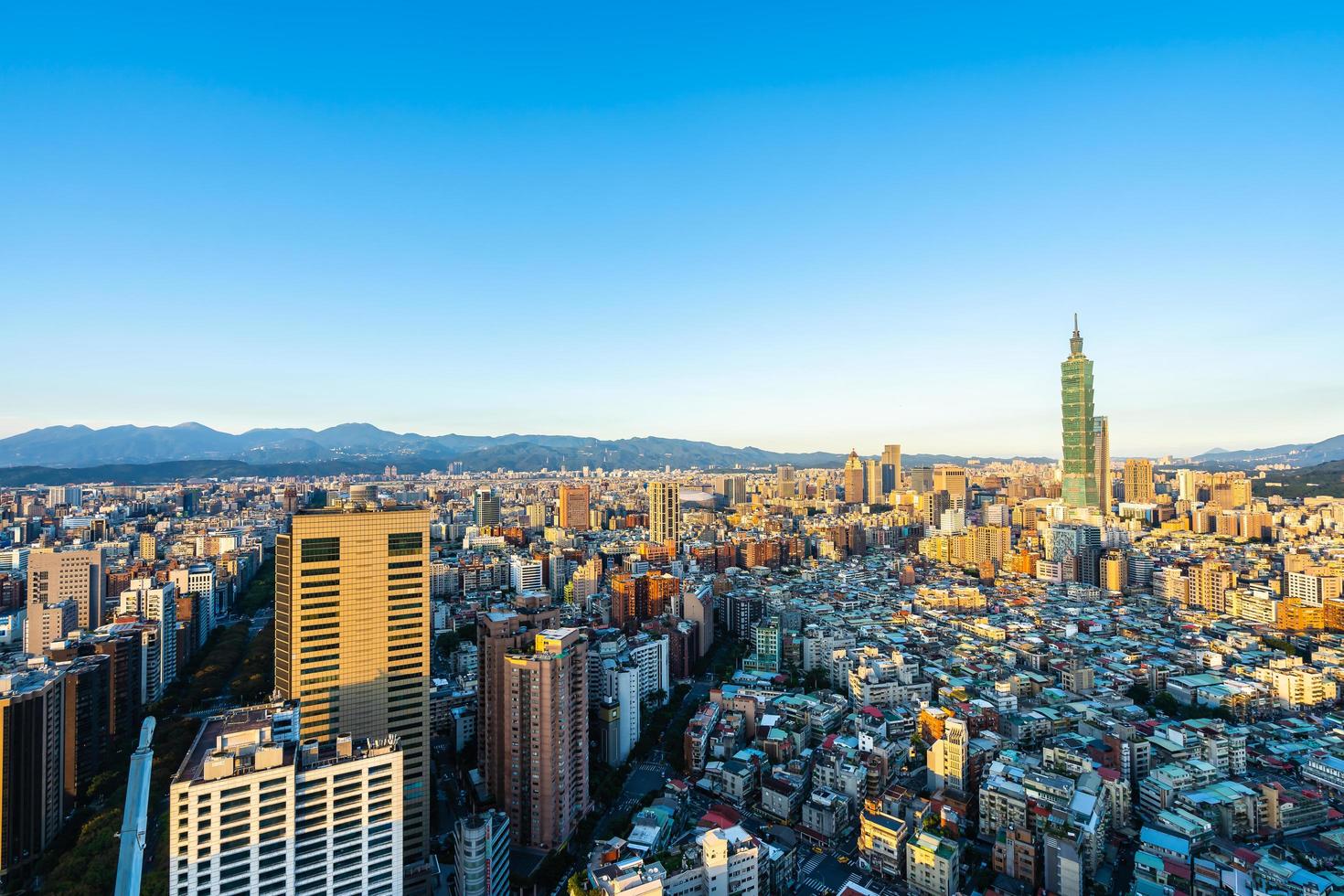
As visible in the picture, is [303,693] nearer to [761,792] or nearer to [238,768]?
[238,768]

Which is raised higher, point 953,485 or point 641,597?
point 953,485

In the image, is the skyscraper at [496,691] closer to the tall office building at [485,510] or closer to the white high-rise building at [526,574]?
the white high-rise building at [526,574]

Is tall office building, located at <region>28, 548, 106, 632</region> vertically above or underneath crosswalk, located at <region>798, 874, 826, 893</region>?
above

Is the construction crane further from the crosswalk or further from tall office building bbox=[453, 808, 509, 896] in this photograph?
the crosswalk

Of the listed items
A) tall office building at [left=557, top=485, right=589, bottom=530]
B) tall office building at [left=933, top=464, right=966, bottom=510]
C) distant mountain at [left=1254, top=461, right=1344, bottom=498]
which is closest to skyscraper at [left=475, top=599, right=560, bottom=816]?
tall office building at [left=557, top=485, right=589, bottom=530]

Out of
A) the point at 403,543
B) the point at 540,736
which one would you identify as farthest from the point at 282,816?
the point at 540,736

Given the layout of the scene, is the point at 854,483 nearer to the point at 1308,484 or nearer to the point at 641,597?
the point at 1308,484

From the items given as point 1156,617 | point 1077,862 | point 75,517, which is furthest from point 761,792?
point 75,517
